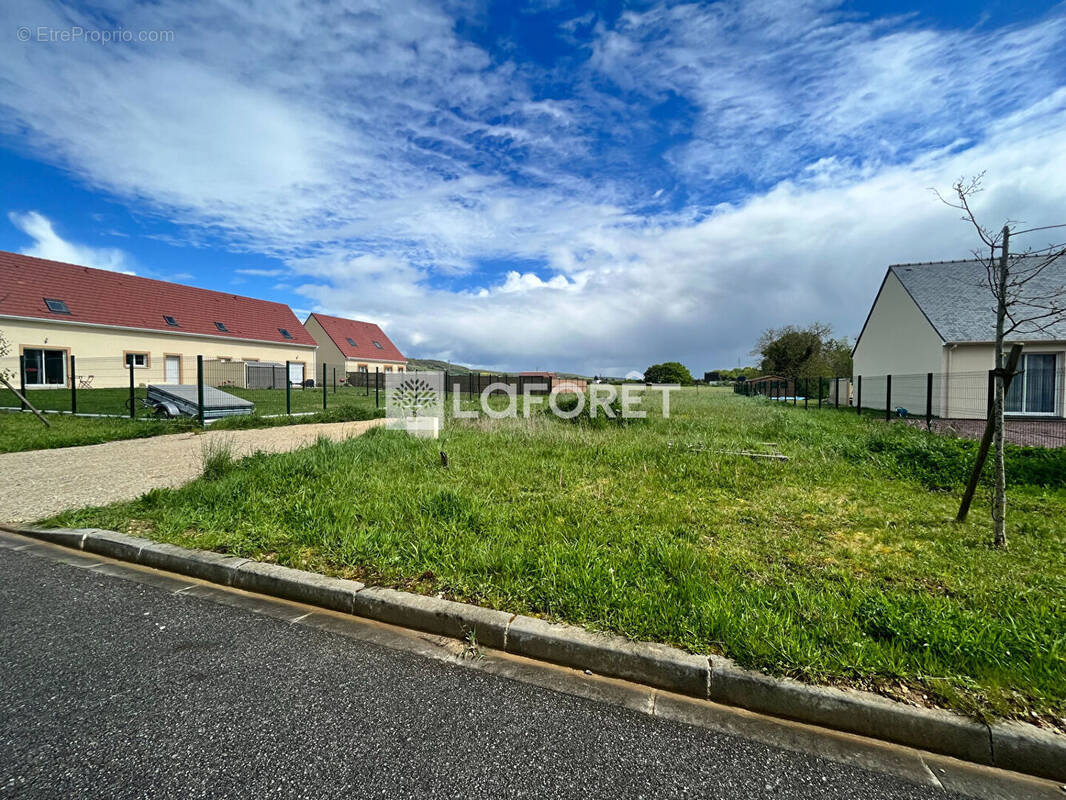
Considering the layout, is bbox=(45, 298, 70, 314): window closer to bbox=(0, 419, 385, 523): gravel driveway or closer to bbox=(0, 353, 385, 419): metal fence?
bbox=(0, 353, 385, 419): metal fence

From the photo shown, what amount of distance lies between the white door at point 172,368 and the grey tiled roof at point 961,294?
124ft

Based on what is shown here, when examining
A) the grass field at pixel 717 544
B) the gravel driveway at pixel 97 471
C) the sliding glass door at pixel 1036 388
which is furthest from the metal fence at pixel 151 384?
the sliding glass door at pixel 1036 388

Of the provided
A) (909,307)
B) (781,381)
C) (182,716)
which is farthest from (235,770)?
(781,381)

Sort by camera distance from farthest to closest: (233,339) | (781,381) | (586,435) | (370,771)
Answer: (233,339) < (781,381) < (586,435) < (370,771)

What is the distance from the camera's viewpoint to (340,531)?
3.70 meters

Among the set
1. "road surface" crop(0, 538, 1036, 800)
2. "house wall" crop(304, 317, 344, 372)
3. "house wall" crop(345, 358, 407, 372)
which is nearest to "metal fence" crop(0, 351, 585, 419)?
"house wall" crop(345, 358, 407, 372)

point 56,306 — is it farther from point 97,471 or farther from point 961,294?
point 961,294

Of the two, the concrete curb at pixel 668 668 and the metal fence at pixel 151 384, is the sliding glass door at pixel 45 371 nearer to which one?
the metal fence at pixel 151 384

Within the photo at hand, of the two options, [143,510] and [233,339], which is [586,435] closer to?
[143,510]

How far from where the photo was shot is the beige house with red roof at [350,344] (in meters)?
43.5

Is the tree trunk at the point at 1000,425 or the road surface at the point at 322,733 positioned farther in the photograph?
the tree trunk at the point at 1000,425

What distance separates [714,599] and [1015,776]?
1204 mm

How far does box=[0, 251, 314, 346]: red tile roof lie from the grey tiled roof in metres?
38.7

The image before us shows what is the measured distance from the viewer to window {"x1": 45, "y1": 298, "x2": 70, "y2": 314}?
78.9ft
